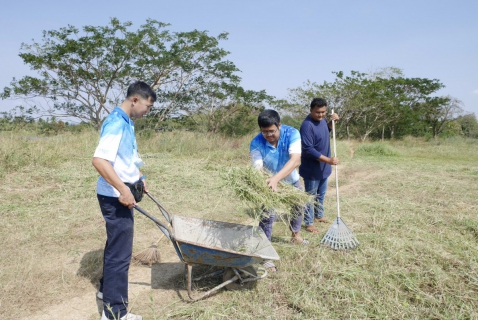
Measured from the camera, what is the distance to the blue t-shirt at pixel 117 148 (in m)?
2.25

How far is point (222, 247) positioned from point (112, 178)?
1.29m

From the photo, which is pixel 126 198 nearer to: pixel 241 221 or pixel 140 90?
pixel 140 90

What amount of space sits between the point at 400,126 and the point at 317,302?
21793 millimetres

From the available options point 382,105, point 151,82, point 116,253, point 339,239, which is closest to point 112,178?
point 116,253

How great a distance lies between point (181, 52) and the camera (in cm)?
1296

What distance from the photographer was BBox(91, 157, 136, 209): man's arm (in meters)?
2.24

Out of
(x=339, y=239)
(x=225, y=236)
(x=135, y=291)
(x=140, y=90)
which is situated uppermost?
(x=140, y=90)

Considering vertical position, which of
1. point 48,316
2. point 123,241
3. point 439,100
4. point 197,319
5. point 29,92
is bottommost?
point 48,316

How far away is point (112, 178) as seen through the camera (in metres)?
2.25

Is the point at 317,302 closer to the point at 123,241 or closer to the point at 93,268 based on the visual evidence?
the point at 123,241

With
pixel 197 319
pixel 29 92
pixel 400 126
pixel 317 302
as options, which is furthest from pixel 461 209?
pixel 400 126

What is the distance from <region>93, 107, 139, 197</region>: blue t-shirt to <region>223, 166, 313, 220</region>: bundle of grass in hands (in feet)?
2.73

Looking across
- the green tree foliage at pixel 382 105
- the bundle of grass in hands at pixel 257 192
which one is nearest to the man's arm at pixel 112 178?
the bundle of grass in hands at pixel 257 192

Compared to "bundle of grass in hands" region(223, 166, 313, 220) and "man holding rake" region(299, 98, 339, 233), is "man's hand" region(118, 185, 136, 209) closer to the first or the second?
"bundle of grass in hands" region(223, 166, 313, 220)
